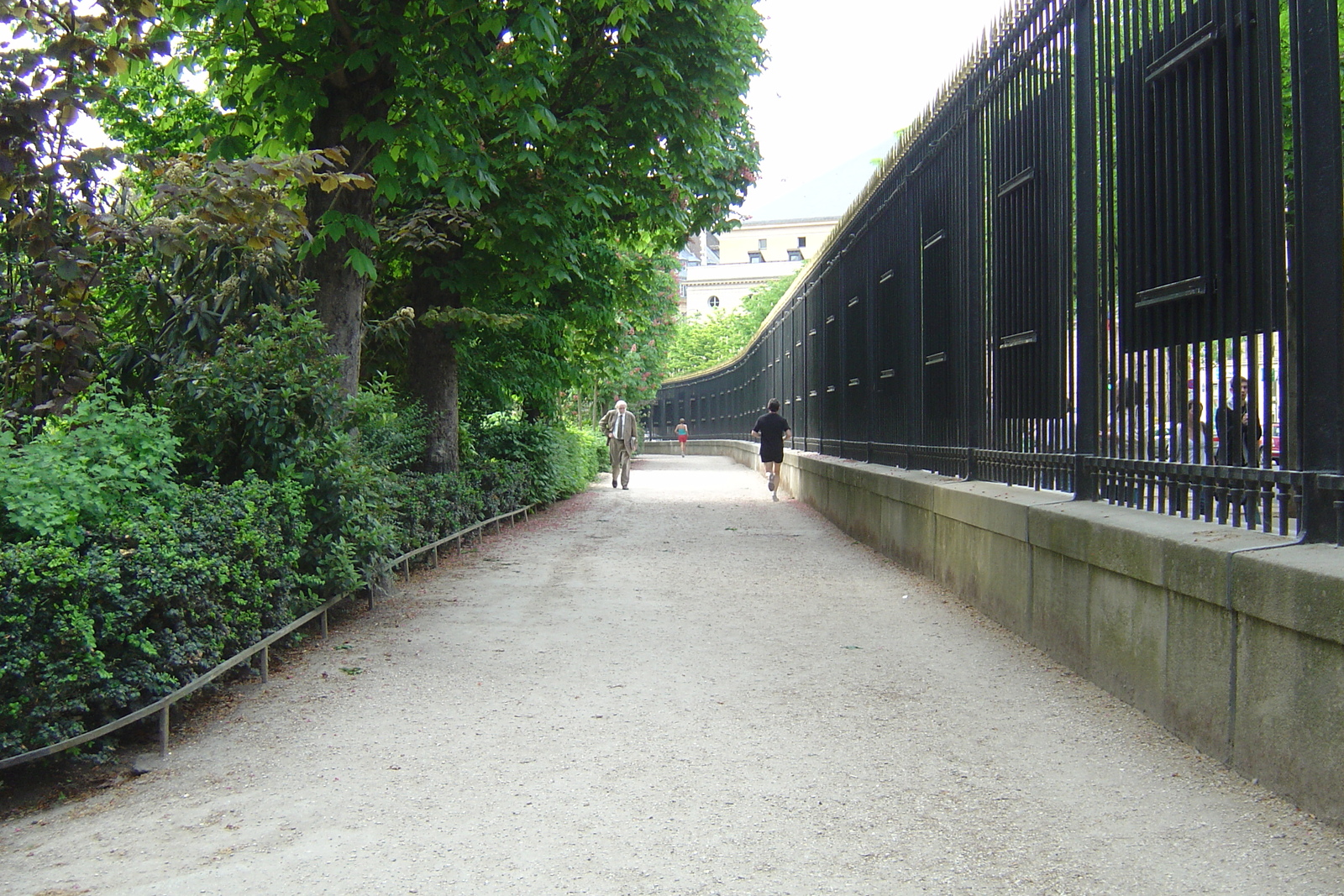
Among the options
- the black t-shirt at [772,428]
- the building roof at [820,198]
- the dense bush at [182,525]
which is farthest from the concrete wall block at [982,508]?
the building roof at [820,198]

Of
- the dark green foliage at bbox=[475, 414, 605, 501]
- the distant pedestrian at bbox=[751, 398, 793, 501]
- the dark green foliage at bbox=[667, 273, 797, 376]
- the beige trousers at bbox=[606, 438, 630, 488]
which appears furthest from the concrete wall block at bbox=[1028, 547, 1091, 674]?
the dark green foliage at bbox=[667, 273, 797, 376]

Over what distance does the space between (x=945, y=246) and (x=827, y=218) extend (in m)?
94.6

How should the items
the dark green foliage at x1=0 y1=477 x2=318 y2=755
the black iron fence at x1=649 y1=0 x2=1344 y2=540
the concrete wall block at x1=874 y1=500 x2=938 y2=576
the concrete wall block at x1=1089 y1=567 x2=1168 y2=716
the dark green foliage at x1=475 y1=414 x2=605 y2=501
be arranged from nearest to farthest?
the dark green foliage at x1=0 y1=477 x2=318 y2=755
the black iron fence at x1=649 y1=0 x2=1344 y2=540
the concrete wall block at x1=1089 y1=567 x2=1168 y2=716
the concrete wall block at x1=874 y1=500 x2=938 y2=576
the dark green foliage at x1=475 y1=414 x2=605 y2=501

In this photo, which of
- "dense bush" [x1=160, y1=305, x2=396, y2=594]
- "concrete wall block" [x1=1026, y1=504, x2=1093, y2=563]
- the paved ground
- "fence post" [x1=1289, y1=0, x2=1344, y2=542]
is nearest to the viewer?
the paved ground

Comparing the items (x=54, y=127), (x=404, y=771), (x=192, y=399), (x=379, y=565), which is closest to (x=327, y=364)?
(x=192, y=399)

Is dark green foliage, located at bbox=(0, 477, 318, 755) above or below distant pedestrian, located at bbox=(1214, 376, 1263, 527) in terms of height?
below

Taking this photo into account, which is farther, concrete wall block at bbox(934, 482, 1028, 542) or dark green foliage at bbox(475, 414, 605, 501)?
dark green foliage at bbox(475, 414, 605, 501)

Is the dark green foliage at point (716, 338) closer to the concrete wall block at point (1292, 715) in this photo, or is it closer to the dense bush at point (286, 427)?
the dense bush at point (286, 427)

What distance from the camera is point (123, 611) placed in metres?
4.66

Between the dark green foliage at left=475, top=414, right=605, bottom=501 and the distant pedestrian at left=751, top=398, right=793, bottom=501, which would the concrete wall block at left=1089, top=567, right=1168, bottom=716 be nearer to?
the dark green foliage at left=475, top=414, right=605, bottom=501

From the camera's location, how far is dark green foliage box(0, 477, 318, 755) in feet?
A: 14.1

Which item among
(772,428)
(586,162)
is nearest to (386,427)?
(586,162)

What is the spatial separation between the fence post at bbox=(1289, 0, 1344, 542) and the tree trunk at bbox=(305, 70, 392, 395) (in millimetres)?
7268

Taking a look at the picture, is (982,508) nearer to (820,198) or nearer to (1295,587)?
(1295,587)
